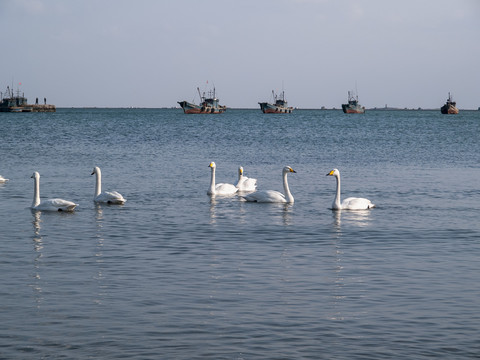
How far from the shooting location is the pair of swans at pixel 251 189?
2558cm

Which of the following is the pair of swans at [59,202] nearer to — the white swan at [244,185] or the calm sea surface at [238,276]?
the calm sea surface at [238,276]

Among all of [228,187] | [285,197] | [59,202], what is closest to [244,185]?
[228,187]

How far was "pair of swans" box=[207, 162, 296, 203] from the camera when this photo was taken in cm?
2558

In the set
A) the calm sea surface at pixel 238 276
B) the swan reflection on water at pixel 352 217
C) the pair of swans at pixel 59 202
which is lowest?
the calm sea surface at pixel 238 276

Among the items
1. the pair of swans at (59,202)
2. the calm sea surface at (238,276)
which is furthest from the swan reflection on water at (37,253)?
the pair of swans at (59,202)

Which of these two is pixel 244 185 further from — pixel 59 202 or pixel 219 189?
pixel 59 202

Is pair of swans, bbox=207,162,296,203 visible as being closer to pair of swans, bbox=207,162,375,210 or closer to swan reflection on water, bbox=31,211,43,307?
pair of swans, bbox=207,162,375,210

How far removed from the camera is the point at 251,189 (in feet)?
95.8

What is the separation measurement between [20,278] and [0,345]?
3831mm

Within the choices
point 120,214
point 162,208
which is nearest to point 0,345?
point 120,214

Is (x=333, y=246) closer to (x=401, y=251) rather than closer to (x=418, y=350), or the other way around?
(x=401, y=251)

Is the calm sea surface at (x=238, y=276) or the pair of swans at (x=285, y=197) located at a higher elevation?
the pair of swans at (x=285, y=197)

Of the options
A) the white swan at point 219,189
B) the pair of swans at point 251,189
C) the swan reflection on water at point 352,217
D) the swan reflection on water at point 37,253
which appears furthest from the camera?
the white swan at point 219,189

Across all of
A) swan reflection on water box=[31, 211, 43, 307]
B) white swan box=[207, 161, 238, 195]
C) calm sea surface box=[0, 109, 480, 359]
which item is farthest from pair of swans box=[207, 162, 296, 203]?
swan reflection on water box=[31, 211, 43, 307]
